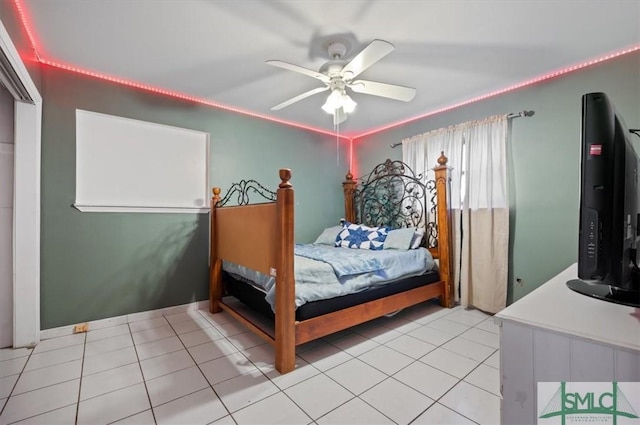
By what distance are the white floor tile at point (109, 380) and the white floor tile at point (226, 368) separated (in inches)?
16.2

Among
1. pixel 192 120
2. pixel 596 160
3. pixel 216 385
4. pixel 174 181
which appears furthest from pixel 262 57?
pixel 216 385

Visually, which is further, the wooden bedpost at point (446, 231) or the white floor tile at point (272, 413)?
the wooden bedpost at point (446, 231)

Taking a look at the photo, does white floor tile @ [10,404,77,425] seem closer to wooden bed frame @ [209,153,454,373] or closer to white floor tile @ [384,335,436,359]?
wooden bed frame @ [209,153,454,373]

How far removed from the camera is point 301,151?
3.91 m

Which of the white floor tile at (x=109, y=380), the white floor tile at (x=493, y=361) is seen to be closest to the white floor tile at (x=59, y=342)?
the white floor tile at (x=109, y=380)

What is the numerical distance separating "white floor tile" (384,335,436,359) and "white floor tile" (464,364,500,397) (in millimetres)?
353

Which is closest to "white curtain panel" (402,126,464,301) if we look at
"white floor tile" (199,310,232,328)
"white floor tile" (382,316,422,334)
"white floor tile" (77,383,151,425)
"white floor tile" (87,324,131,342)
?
"white floor tile" (382,316,422,334)

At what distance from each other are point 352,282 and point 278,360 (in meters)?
0.79

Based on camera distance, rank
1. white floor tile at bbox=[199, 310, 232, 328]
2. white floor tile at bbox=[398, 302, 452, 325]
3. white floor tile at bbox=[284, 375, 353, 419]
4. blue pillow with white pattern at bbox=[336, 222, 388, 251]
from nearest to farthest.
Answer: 1. white floor tile at bbox=[284, 375, 353, 419]
2. white floor tile at bbox=[199, 310, 232, 328]
3. white floor tile at bbox=[398, 302, 452, 325]
4. blue pillow with white pattern at bbox=[336, 222, 388, 251]

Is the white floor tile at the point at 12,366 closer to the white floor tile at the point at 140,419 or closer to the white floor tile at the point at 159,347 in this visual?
the white floor tile at the point at 159,347

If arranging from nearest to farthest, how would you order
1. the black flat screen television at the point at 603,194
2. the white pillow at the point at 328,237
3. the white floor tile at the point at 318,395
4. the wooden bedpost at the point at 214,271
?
the black flat screen television at the point at 603,194
the white floor tile at the point at 318,395
the wooden bedpost at the point at 214,271
the white pillow at the point at 328,237

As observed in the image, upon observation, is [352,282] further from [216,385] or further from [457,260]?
[457,260]

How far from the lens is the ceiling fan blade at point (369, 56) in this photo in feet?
5.26

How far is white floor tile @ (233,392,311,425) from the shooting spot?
1.40 meters
